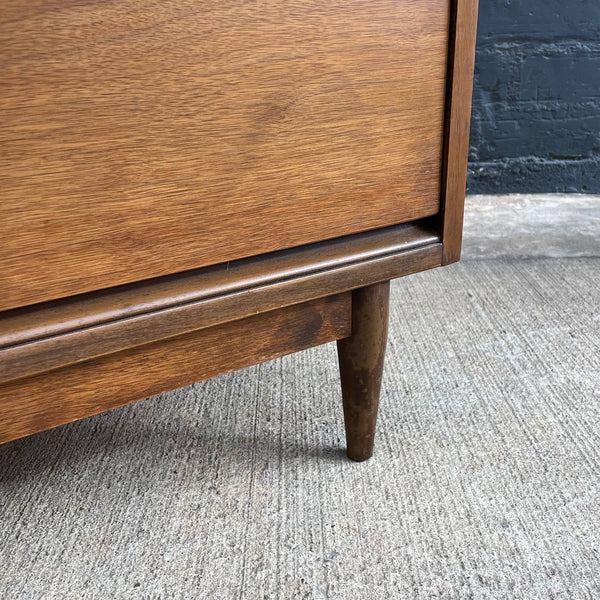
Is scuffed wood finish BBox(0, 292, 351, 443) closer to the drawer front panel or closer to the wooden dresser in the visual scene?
the wooden dresser

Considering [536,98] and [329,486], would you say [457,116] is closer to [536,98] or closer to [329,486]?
[329,486]

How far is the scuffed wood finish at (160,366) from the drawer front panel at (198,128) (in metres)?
0.10

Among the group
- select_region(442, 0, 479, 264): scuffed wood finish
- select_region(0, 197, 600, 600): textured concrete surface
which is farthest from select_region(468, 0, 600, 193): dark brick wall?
select_region(442, 0, 479, 264): scuffed wood finish

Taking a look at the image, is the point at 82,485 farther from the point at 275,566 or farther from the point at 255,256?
the point at 255,256

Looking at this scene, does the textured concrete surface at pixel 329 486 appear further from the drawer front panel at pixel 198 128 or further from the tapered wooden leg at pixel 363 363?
the drawer front panel at pixel 198 128

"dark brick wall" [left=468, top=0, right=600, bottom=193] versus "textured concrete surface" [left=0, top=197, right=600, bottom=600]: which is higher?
"dark brick wall" [left=468, top=0, right=600, bottom=193]

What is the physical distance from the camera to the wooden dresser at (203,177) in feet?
1.83

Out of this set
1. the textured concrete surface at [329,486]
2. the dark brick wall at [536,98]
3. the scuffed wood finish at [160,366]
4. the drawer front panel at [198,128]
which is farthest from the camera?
the dark brick wall at [536,98]

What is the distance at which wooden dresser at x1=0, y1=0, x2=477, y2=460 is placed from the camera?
0.56 metres

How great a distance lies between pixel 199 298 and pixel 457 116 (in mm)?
366

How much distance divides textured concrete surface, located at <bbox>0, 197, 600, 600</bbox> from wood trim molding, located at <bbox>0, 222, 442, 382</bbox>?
32 cm

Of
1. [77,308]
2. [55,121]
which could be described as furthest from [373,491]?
[55,121]

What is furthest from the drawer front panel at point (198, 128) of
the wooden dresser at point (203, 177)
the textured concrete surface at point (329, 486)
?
the textured concrete surface at point (329, 486)

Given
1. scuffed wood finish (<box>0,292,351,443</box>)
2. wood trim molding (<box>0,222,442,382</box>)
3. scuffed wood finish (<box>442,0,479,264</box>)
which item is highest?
scuffed wood finish (<box>442,0,479,264</box>)
